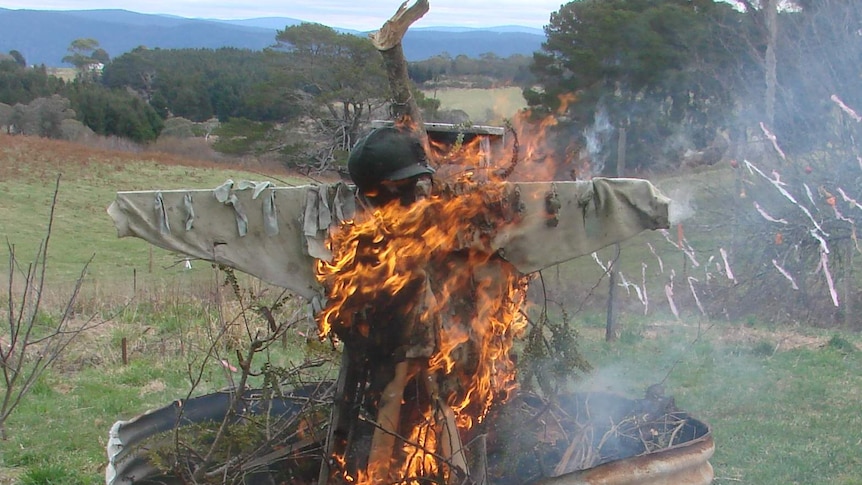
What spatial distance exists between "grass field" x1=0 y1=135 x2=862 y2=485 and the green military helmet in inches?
31.4

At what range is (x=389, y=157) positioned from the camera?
10.1 feet

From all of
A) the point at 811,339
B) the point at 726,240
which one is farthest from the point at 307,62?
the point at 811,339

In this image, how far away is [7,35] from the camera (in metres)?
185

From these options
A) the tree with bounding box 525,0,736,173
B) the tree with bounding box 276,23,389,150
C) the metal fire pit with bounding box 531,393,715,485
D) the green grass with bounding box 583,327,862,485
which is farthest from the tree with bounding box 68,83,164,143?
the metal fire pit with bounding box 531,393,715,485

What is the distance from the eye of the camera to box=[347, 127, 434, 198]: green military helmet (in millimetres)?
3066

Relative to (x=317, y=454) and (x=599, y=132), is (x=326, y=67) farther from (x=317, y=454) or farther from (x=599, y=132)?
(x=317, y=454)

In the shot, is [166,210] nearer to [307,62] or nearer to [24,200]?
[24,200]

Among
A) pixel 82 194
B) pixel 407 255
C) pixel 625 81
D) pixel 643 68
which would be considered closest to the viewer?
pixel 407 255

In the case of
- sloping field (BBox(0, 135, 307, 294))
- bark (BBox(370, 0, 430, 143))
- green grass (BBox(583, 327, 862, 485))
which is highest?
bark (BBox(370, 0, 430, 143))

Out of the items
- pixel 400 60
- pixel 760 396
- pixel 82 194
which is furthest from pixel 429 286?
pixel 82 194

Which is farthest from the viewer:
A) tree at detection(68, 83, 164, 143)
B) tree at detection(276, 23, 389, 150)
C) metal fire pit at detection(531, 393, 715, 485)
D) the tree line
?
tree at detection(68, 83, 164, 143)

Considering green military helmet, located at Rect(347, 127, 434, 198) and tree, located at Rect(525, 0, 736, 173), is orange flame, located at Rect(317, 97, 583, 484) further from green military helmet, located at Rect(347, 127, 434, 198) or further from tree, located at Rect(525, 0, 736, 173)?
tree, located at Rect(525, 0, 736, 173)

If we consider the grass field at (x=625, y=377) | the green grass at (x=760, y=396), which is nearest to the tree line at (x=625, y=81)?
the grass field at (x=625, y=377)

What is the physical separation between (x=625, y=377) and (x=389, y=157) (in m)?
5.12
